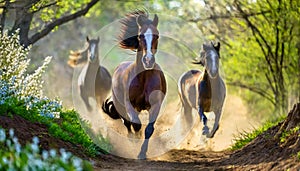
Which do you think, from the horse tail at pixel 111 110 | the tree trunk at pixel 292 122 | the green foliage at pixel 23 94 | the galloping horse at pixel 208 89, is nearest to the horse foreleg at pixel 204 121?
the galloping horse at pixel 208 89

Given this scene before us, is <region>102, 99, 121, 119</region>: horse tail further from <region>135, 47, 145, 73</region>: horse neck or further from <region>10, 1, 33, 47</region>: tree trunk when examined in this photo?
<region>10, 1, 33, 47</region>: tree trunk

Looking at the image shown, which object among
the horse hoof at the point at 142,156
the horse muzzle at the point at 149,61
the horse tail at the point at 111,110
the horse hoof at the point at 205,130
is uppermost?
the horse muzzle at the point at 149,61

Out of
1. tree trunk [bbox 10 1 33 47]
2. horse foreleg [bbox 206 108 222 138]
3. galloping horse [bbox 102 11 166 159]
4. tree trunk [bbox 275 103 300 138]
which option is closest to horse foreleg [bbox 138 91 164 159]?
galloping horse [bbox 102 11 166 159]

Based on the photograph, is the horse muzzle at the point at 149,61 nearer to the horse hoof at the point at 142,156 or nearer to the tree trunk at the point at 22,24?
the horse hoof at the point at 142,156

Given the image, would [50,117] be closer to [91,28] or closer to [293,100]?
[293,100]

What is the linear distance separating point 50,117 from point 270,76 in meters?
11.5

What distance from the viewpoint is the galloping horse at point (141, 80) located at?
1282 cm

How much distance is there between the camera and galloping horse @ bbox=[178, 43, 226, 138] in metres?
16.5

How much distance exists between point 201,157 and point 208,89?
403 cm

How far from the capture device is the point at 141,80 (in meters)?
13.3

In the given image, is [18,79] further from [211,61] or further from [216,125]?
[216,125]

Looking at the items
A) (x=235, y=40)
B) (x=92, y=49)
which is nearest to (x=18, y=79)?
(x=92, y=49)

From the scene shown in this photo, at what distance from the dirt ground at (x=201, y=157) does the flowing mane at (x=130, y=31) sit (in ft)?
7.29

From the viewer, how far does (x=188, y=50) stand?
27.4 m
